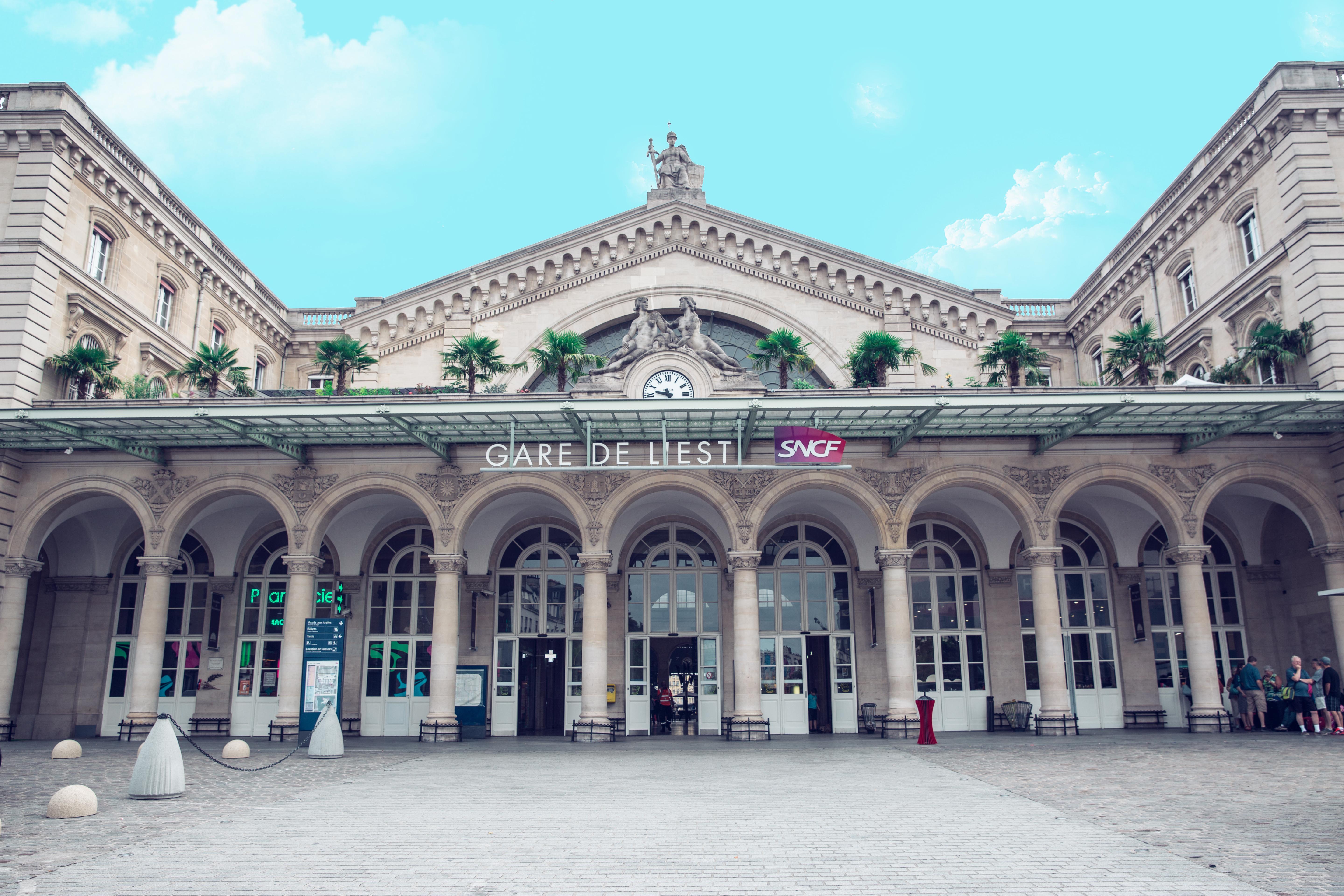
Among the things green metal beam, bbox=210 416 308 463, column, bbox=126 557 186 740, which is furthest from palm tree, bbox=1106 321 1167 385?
column, bbox=126 557 186 740

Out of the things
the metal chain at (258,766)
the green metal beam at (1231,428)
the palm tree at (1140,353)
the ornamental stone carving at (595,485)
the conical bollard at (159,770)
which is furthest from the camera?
the palm tree at (1140,353)

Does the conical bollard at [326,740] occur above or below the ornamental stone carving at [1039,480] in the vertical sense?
below

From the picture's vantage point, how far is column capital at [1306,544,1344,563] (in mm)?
22938

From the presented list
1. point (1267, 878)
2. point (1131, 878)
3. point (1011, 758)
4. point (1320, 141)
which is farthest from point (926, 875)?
point (1320, 141)

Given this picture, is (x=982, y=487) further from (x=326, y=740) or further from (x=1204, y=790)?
(x=326, y=740)

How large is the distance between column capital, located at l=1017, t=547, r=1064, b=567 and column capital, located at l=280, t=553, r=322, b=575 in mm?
18859

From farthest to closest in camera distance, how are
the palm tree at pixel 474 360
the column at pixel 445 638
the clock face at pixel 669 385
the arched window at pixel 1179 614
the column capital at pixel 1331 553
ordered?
the arched window at pixel 1179 614 < the clock face at pixel 669 385 < the palm tree at pixel 474 360 < the column at pixel 445 638 < the column capital at pixel 1331 553

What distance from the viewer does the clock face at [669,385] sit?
25594mm

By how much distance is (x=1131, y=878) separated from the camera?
26.8 ft

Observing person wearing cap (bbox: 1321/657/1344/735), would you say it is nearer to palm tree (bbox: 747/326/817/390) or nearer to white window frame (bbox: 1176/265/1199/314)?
white window frame (bbox: 1176/265/1199/314)

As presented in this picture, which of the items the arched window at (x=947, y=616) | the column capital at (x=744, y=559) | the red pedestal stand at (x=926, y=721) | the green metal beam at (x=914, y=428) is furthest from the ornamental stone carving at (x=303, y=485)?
the arched window at (x=947, y=616)

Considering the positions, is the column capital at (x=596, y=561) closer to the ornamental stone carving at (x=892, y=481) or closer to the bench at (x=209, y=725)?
the ornamental stone carving at (x=892, y=481)

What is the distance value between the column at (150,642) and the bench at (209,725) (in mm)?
2842

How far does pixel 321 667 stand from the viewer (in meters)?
22.3
